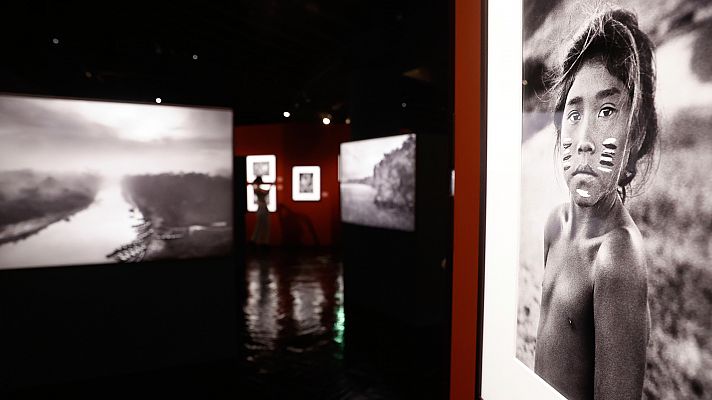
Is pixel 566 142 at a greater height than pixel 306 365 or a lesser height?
greater

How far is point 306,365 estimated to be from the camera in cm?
468

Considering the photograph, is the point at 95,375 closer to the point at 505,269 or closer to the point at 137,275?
→ the point at 137,275

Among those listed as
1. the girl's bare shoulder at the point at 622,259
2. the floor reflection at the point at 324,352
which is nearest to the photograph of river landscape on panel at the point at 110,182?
the floor reflection at the point at 324,352

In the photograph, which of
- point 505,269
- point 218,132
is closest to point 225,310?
point 218,132

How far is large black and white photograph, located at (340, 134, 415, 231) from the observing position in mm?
5855

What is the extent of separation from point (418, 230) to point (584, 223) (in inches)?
200

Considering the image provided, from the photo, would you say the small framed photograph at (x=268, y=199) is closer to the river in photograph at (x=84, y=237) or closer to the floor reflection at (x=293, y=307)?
the floor reflection at (x=293, y=307)

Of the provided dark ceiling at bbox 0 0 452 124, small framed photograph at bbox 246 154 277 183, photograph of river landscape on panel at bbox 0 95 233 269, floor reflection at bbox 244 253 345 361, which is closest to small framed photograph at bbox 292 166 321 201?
small framed photograph at bbox 246 154 277 183

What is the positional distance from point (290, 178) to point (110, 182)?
9.15 metres

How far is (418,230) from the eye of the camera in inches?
231

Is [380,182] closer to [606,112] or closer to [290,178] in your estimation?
[606,112]

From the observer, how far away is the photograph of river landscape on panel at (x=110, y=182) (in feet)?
12.5

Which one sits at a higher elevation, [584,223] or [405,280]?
[584,223]

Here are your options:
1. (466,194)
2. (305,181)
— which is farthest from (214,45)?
(466,194)
